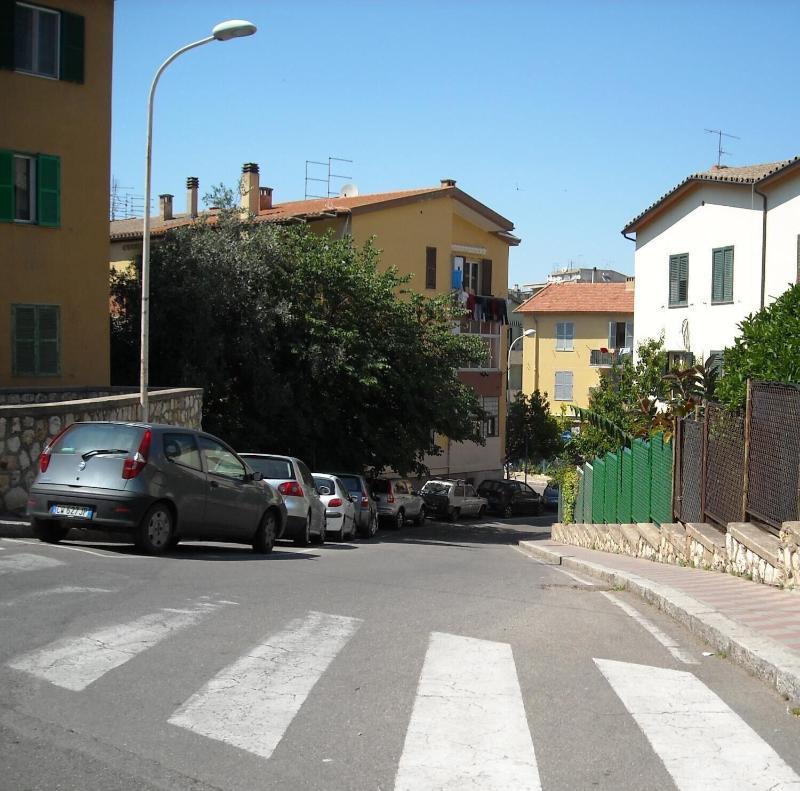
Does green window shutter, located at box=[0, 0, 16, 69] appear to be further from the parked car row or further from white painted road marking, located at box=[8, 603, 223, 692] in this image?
white painted road marking, located at box=[8, 603, 223, 692]

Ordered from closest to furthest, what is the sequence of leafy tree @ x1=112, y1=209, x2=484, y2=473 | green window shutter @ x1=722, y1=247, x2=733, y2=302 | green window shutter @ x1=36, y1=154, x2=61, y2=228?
green window shutter @ x1=36, y1=154, x2=61, y2=228
green window shutter @ x1=722, y1=247, x2=733, y2=302
leafy tree @ x1=112, y1=209, x2=484, y2=473

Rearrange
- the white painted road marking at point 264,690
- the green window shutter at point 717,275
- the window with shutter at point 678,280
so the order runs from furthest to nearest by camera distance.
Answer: the window with shutter at point 678,280 < the green window shutter at point 717,275 < the white painted road marking at point 264,690

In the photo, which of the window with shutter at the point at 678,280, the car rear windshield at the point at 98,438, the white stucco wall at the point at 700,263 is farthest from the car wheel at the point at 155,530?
the window with shutter at the point at 678,280

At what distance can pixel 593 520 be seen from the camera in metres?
25.8

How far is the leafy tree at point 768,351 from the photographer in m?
15.2

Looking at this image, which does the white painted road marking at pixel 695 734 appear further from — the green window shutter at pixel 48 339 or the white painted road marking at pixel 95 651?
the green window shutter at pixel 48 339

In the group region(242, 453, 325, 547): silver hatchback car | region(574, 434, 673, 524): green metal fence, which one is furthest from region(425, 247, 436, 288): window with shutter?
region(242, 453, 325, 547): silver hatchback car

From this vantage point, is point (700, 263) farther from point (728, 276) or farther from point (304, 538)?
point (304, 538)

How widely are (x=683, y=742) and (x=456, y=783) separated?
138 cm

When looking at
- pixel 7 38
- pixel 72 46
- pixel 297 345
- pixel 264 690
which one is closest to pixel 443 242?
pixel 297 345

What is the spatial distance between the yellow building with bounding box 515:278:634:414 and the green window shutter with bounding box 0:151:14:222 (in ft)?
175

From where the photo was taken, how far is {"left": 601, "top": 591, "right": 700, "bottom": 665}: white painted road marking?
768cm

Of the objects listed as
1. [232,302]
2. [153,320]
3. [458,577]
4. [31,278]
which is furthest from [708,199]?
[458,577]

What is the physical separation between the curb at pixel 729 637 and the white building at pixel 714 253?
1849 centimetres
